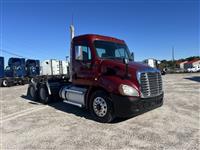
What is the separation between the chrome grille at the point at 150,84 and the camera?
5801 millimetres

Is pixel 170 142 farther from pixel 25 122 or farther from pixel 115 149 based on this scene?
pixel 25 122

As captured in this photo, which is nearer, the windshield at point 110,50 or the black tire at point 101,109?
the black tire at point 101,109

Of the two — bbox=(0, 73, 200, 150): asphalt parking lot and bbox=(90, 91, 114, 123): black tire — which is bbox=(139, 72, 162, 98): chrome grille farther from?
bbox=(90, 91, 114, 123): black tire

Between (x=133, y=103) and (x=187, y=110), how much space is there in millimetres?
2939

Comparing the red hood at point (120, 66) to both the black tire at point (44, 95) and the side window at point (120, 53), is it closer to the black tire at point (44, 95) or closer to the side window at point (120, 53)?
the side window at point (120, 53)

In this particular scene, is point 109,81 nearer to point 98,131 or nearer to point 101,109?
point 101,109

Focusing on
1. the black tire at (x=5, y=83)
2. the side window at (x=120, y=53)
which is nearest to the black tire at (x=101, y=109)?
the side window at (x=120, y=53)

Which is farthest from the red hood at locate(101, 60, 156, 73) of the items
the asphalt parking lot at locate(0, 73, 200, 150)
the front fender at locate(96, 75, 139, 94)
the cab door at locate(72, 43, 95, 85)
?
the asphalt parking lot at locate(0, 73, 200, 150)

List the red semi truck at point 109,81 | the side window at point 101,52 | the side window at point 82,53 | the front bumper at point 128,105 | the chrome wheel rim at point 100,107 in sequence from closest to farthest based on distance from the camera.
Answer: the front bumper at point 128,105 → the red semi truck at point 109,81 → the chrome wheel rim at point 100,107 → the side window at point 101,52 → the side window at point 82,53

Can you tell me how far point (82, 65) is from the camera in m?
7.11

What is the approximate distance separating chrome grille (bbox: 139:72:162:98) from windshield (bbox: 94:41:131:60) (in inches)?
55.1

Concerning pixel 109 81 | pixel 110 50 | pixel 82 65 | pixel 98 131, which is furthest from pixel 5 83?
pixel 98 131

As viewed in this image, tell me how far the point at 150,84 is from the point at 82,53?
2.51m

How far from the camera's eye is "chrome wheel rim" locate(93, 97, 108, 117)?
6121 mm
